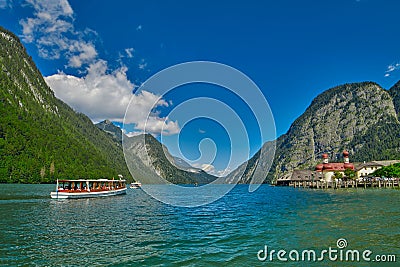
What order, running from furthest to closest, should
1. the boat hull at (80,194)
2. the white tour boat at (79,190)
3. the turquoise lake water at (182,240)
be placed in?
the white tour boat at (79,190) < the boat hull at (80,194) < the turquoise lake water at (182,240)

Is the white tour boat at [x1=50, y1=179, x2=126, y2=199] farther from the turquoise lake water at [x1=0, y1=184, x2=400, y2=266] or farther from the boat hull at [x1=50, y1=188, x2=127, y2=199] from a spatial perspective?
the turquoise lake water at [x1=0, y1=184, x2=400, y2=266]

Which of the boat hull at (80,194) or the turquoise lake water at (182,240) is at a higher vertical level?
the turquoise lake water at (182,240)

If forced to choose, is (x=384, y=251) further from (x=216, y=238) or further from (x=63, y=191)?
(x=63, y=191)

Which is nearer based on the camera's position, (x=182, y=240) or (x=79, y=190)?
(x=182, y=240)

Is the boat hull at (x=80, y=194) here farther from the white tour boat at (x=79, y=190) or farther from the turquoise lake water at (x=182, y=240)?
the turquoise lake water at (x=182, y=240)

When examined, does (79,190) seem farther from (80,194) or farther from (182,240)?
(182,240)

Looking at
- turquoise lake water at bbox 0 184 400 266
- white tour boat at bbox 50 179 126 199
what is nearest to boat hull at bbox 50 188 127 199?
white tour boat at bbox 50 179 126 199

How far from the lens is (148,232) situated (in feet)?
78.7

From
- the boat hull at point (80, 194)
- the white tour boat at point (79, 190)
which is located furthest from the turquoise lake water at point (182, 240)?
the white tour boat at point (79, 190)

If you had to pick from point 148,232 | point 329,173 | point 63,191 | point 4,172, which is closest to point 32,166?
point 4,172

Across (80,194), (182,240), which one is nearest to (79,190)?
(80,194)

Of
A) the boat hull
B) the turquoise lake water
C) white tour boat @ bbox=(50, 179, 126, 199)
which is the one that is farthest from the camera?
white tour boat @ bbox=(50, 179, 126, 199)

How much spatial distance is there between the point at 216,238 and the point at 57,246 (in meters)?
10.6

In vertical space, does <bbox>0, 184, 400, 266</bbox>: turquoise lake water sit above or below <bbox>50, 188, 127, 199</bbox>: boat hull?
above
